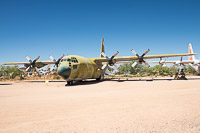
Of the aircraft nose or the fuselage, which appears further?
the fuselage

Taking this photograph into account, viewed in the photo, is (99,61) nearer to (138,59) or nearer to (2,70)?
(138,59)

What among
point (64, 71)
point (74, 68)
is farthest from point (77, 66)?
point (64, 71)

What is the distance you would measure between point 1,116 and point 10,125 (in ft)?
3.61

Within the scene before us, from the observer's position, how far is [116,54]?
24969 millimetres

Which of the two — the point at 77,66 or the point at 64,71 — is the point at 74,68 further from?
the point at 64,71

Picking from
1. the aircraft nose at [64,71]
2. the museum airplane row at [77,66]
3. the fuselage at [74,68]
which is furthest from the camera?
the museum airplane row at [77,66]

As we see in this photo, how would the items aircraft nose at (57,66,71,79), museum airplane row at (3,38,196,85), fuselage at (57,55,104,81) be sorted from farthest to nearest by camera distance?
1. museum airplane row at (3,38,196,85)
2. fuselage at (57,55,104,81)
3. aircraft nose at (57,66,71,79)

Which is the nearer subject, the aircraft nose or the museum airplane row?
the aircraft nose

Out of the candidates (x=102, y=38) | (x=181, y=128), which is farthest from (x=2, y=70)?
(x=181, y=128)

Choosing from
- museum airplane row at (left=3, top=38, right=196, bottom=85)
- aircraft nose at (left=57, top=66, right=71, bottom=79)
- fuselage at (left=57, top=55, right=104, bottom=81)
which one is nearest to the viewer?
aircraft nose at (left=57, top=66, right=71, bottom=79)

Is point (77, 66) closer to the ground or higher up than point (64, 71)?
higher up

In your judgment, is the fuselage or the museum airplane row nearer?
the fuselage

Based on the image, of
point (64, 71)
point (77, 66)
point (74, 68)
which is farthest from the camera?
point (77, 66)

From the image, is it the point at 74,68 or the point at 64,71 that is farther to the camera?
the point at 74,68
